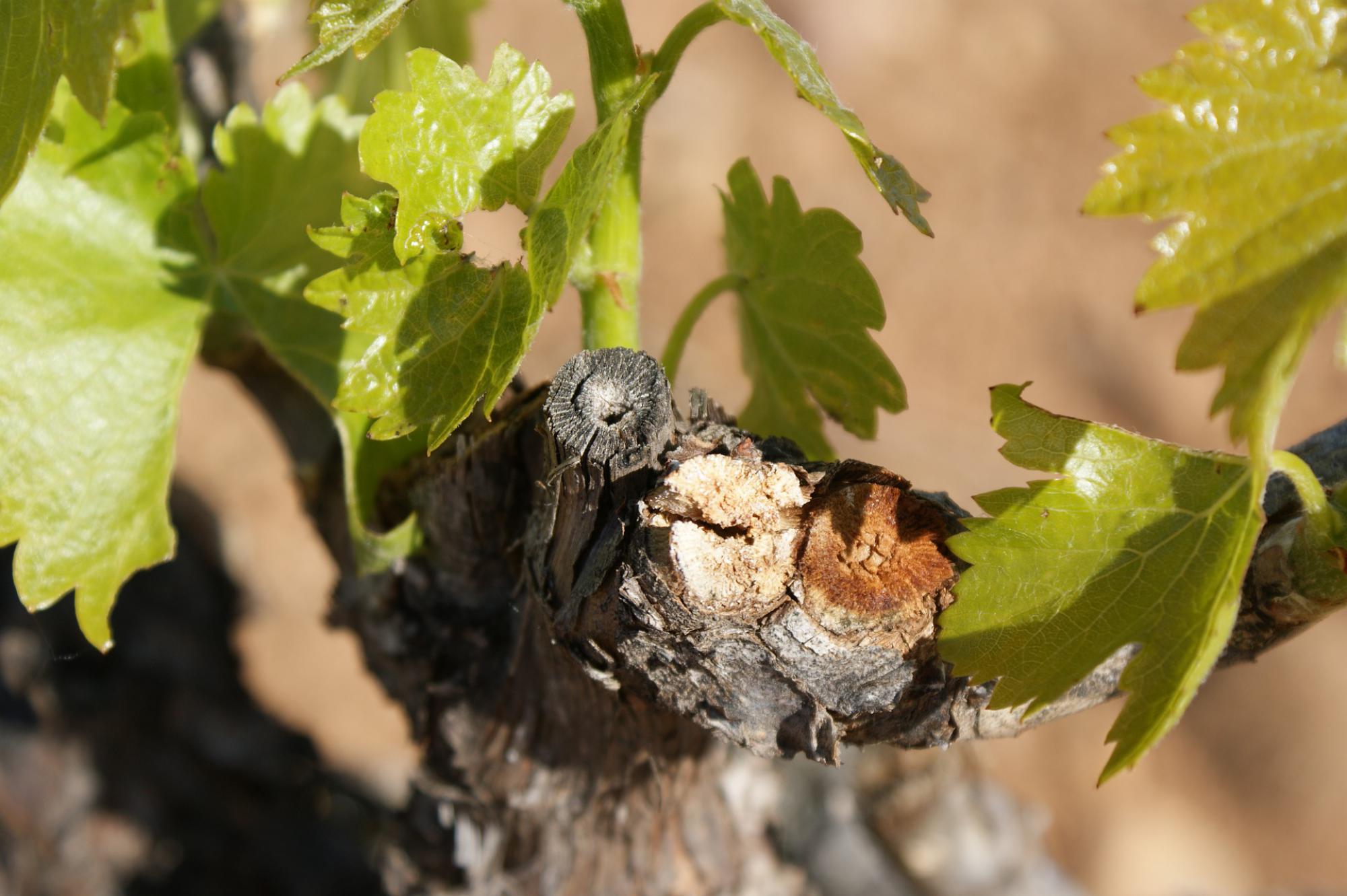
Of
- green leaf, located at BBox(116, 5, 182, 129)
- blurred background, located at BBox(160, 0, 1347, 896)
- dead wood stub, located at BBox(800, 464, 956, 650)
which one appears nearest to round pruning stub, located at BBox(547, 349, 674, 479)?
dead wood stub, located at BBox(800, 464, 956, 650)

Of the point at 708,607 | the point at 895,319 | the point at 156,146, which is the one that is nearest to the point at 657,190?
the point at 895,319

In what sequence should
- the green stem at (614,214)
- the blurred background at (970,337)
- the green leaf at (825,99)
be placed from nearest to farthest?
the green leaf at (825,99) < the green stem at (614,214) < the blurred background at (970,337)

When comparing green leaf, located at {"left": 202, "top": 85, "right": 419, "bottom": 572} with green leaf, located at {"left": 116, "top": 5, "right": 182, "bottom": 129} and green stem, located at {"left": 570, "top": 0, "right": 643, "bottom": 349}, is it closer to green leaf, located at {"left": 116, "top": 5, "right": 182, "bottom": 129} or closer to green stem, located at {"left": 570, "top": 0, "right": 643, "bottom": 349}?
green leaf, located at {"left": 116, "top": 5, "right": 182, "bottom": 129}

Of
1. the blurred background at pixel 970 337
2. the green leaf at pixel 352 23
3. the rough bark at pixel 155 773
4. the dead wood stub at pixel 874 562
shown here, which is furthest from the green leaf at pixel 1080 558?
the rough bark at pixel 155 773

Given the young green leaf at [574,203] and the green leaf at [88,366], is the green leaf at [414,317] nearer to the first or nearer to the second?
the young green leaf at [574,203]

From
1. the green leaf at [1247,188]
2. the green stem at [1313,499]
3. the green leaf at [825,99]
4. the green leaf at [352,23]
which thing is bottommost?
the green leaf at [352,23]

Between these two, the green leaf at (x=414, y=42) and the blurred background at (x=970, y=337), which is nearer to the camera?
the green leaf at (x=414, y=42)

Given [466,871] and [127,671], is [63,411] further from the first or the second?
[127,671]

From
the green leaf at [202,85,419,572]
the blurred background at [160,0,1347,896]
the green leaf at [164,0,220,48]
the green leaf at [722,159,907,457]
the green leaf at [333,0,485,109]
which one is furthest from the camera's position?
the blurred background at [160,0,1347,896]
